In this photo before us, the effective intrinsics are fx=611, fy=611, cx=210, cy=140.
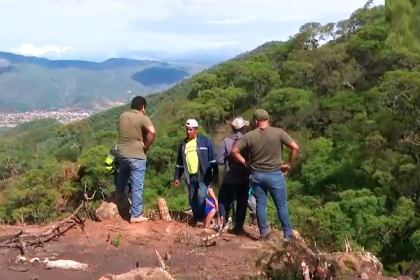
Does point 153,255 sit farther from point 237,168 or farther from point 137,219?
point 237,168

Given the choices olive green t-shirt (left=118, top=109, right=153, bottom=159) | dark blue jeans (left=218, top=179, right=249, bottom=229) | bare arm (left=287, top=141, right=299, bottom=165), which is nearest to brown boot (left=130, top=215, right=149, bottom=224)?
olive green t-shirt (left=118, top=109, right=153, bottom=159)

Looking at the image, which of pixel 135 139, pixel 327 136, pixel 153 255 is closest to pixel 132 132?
pixel 135 139

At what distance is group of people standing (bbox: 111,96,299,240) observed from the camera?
645cm

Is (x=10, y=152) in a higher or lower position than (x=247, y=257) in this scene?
lower

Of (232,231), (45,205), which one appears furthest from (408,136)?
(232,231)

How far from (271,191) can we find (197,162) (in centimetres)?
112

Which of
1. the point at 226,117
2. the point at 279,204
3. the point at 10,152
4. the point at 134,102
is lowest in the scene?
the point at 10,152

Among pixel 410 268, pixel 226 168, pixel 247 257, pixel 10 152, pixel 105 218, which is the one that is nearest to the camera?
pixel 247 257

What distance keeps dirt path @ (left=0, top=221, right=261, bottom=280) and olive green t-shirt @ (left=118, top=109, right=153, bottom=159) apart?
3.03 ft

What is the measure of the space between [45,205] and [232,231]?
32458 millimetres

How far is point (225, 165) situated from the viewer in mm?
7051

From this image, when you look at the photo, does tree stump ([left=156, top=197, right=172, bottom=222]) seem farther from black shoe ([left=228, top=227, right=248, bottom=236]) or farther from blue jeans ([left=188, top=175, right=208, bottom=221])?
black shoe ([left=228, top=227, right=248, bottom=236])

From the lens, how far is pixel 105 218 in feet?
24.8

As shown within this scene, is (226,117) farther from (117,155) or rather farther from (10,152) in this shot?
(117,155)
